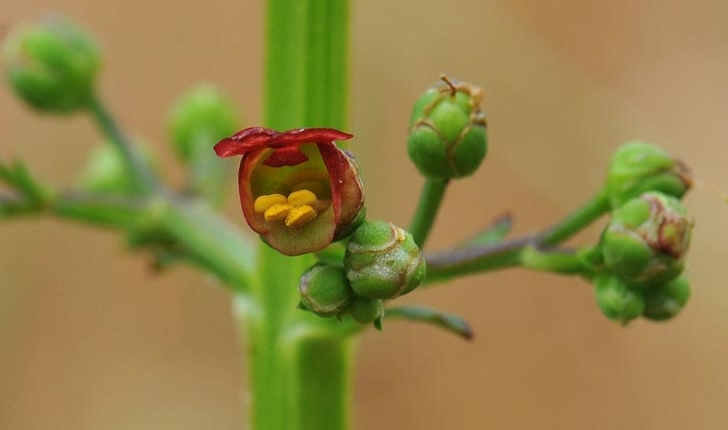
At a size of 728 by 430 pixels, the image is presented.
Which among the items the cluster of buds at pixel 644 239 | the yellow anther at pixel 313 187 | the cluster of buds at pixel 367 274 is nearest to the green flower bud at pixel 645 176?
the cluster of buds at pixel 644 239

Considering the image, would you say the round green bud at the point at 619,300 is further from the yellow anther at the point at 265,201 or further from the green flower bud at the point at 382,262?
the yellow anther at the point at 265,201

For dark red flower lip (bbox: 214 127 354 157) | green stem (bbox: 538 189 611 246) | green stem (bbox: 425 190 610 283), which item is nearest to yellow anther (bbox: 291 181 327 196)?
dark red flower lip (bbox: 214 127 354 157)

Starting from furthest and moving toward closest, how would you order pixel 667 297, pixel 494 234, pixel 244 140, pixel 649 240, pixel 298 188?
pixel 494 234 < pixel 667 297 < pixel 649 240 < pixel 298 188 < pixel 244 140

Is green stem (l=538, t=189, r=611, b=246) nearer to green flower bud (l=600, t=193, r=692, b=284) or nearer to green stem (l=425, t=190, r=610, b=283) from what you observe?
green stem (l=425, t=190, r=610, b=283)

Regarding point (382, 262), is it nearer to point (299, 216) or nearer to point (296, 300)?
point (299, 216)

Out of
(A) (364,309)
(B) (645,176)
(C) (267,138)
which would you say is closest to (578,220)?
(B) (645,176)

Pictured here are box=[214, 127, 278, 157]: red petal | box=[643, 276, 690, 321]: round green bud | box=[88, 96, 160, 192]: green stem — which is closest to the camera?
box=[214, 127, 278, 157]: red petal
